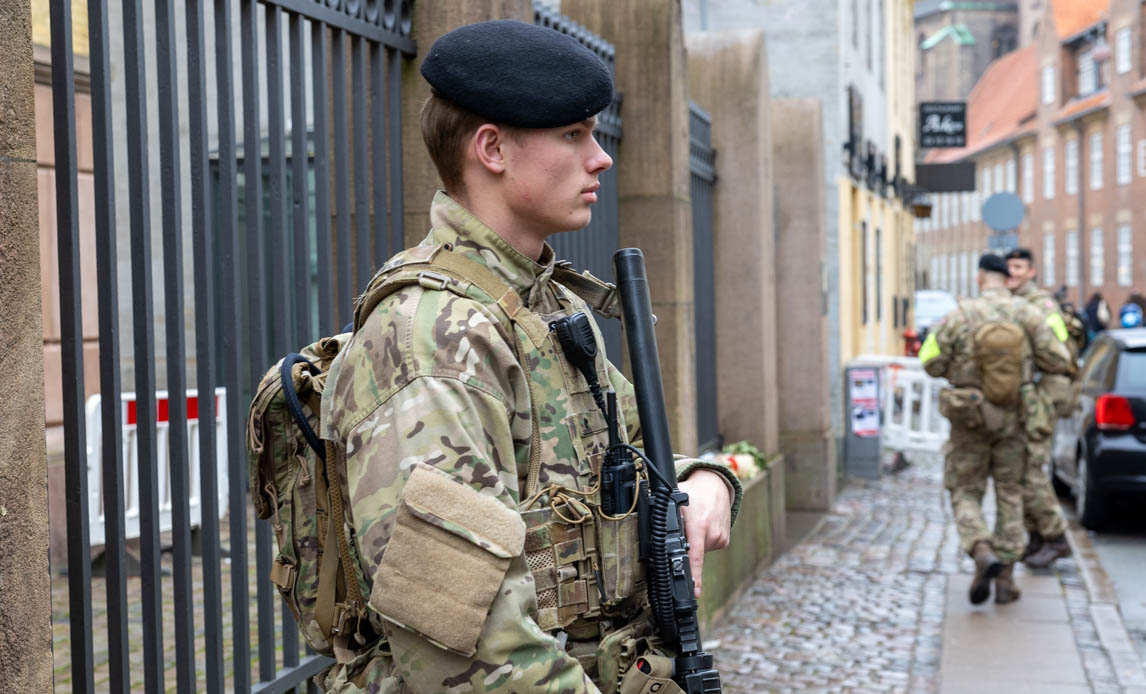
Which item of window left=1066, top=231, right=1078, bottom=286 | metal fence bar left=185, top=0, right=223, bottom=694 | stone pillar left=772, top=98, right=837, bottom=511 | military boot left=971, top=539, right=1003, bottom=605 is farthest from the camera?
window left=1066, top=231, right=1078, bottom=286

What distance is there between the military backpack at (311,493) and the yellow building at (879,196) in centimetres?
1220

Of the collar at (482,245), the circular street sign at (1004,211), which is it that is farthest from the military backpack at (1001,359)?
the circular street sign at (1004,211)

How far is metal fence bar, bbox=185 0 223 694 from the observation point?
320cm

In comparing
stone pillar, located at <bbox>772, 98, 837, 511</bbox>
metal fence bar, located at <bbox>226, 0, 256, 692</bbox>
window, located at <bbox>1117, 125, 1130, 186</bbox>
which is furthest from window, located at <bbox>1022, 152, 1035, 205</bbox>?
metal fence bar, located at <bbox>226, 0, 256, 692</bbox>

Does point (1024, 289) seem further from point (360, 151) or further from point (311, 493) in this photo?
point (311, 493)

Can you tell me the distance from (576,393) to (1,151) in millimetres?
1051

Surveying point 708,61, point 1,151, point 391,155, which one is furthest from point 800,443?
point 1,151

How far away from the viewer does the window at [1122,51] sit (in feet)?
142

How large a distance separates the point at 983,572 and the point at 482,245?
243 inches

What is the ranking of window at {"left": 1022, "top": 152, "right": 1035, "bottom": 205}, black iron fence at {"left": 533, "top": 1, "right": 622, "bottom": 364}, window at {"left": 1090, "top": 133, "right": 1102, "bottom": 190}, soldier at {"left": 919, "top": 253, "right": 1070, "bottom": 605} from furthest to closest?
window at {"left": 1022, "top": 152, "right": 1035, "bottom": 205}
window at {"left": 1090, "top": 133, "right": 1102, "bottom": 190}
soldier at {"left": 919, "top": 253, "right": 1070, "bottom": 605}
black iron fence at {"left": 533, "top": 1, "right": 622, "bottom": 364}

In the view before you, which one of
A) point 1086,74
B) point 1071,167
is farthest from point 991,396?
point 1086,74

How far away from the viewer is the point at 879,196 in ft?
61.4

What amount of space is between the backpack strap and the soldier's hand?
0.99 ft

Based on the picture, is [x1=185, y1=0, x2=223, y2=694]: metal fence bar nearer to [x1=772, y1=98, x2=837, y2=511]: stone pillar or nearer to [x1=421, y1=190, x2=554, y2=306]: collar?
[x1=421, y1=190, x2=554, y2=306]: collar
